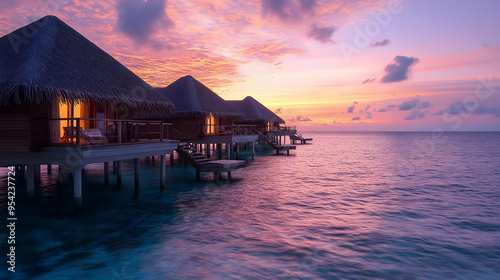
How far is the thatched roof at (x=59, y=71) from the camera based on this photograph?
922cm

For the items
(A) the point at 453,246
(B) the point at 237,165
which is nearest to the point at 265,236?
(A) the point at 453,246

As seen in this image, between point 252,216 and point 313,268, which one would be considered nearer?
point 313,268

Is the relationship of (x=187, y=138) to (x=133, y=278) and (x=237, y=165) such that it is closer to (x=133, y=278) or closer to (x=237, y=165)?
(x=237, y=165)

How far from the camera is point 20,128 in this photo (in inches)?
384

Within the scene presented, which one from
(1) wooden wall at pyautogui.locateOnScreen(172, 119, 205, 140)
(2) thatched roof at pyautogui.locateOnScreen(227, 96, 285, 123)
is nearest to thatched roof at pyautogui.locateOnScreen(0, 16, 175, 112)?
(1) wooden wall at pyautogui.locateOnScreen(172, 119, 205, 140)

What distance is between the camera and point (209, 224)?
10172 mm

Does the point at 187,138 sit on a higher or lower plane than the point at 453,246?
higher

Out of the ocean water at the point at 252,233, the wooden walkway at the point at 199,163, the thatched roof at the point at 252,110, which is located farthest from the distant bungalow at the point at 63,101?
the thatched roof at the point at 252,110

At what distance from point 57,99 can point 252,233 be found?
26.4 ft

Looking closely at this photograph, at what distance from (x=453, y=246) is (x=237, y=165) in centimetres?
1146

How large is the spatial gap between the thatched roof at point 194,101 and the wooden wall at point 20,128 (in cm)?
1227

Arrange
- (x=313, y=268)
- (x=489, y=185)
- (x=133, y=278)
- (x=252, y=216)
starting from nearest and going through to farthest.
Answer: (x=133, y=278) < (x=313, y=268) < (x=252, y=216) < (x=489, y=185)

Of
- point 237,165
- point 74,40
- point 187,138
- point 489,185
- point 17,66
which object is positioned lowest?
point 489,185

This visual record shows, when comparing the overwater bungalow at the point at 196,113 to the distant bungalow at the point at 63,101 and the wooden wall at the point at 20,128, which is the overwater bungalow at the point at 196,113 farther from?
the wooden wall at the point at 20,128
